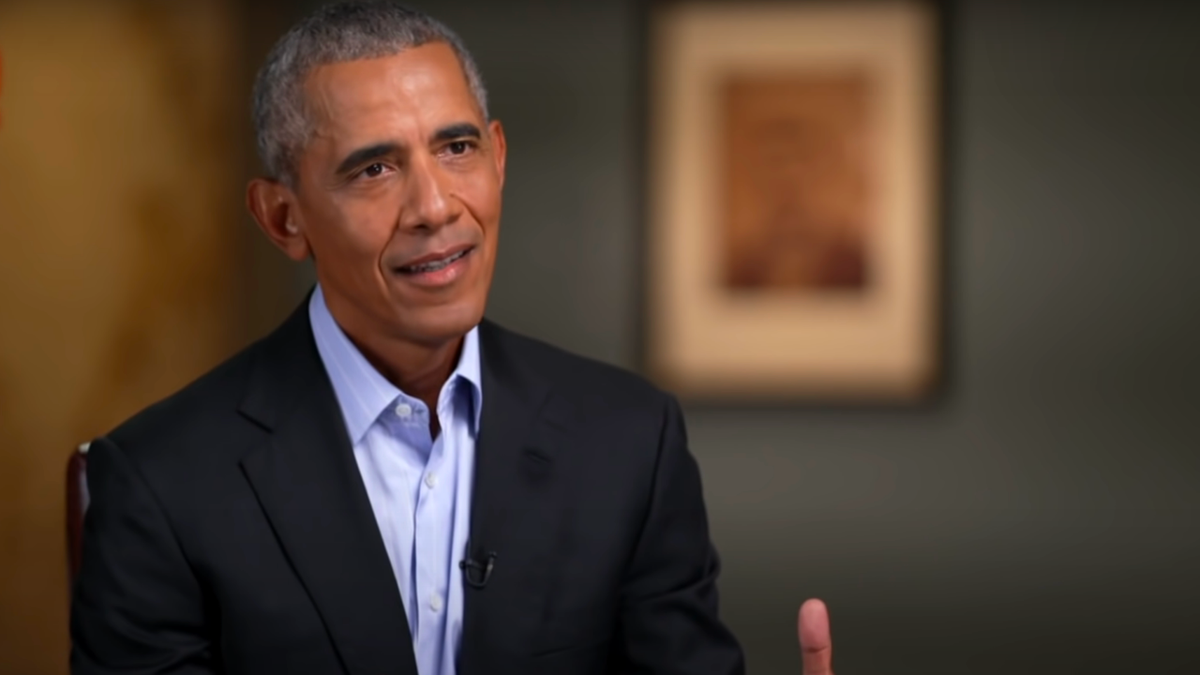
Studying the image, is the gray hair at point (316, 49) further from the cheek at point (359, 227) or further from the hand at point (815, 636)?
the hand at point (815, 636)

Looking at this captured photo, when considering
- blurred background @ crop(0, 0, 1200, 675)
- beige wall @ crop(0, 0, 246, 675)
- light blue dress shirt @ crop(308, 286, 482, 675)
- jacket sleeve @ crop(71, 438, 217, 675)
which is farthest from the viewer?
blurred background @ crop(0, 0, 1200, 675)

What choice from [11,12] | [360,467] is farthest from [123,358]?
[360,467]

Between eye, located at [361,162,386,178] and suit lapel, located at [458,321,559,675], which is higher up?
eye, located at [361,162,386,178]

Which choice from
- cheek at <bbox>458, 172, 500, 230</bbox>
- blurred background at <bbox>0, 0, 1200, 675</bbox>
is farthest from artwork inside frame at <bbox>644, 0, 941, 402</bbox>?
cheek at <bbox>458, 172, 500, 230</bbox>

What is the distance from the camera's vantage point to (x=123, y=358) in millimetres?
3027

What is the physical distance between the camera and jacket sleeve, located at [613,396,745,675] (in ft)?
5.50

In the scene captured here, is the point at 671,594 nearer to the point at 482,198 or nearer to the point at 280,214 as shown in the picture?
the point at 482,198

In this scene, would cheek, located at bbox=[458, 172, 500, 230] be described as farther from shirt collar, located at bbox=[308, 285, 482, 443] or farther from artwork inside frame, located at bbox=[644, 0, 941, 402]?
artwork inside frame, located at bbox=[644, 0, 941, 402]

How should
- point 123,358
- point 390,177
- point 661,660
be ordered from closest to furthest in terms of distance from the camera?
1. point 390,177
2. point 661,660
3. point 123,358

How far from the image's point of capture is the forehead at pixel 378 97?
1.54 meters

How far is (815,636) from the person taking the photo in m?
1.53

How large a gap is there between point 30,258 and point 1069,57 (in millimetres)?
3064

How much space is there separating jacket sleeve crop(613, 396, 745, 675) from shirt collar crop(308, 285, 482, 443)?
0.88ft

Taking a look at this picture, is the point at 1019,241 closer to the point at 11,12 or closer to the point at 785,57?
the point at 785,57
